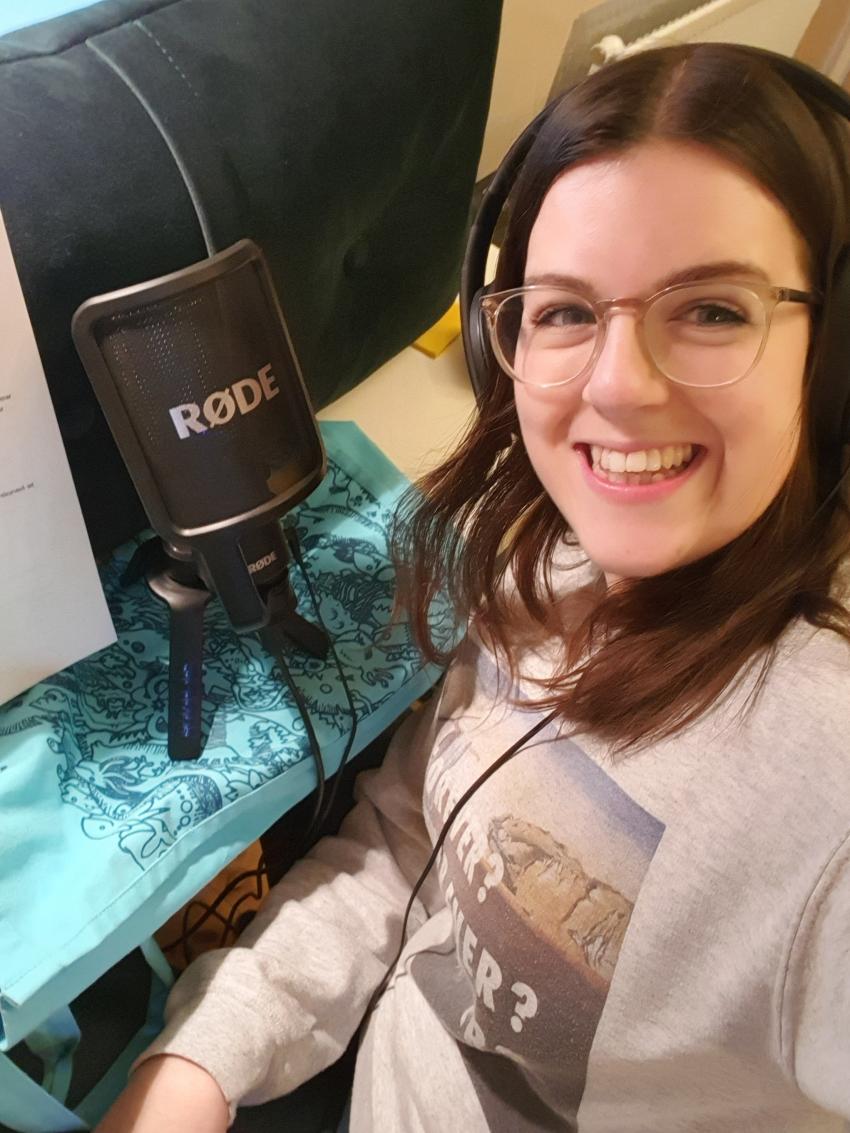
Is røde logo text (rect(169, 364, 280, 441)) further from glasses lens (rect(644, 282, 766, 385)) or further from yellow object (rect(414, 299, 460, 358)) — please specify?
yellow object (rect(414, 299, 460, 358))

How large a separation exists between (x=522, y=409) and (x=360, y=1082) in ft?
1.93

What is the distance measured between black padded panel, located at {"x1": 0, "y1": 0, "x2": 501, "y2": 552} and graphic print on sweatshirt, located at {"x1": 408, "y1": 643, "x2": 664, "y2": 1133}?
13.9 inches

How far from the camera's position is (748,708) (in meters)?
0.54

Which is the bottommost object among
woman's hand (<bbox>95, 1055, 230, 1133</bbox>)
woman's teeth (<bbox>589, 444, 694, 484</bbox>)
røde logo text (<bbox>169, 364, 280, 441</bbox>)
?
woman's hand (<bbox>95, 1055, 230, 1133</bbox>)

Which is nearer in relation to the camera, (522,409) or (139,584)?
(522,409)

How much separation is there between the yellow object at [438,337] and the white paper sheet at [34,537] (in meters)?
0.54

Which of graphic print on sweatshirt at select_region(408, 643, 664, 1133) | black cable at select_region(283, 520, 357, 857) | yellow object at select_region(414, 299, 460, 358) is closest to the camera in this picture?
graphic print on sweatshirt at select_region(408, 643, 664, 1133)

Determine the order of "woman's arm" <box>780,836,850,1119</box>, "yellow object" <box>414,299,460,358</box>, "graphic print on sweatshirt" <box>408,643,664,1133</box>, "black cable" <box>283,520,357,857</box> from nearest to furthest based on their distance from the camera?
"woman's arm" <box>780,836,850,1119</box> → "graphic print on sweatshirt" <box>408,643,664,1133</box> → "black cable" <box>283,520,357,857</box> → "yellow object" <box>414,299,460,358</box>

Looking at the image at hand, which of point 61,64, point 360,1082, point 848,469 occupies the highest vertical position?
point 61,64

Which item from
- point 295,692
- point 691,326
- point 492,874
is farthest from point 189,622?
point 691,326

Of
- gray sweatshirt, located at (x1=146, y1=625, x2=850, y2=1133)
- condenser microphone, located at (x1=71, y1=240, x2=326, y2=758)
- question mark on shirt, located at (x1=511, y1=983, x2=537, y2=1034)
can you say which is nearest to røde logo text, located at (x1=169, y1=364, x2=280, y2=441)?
condenser microphone, located at (x1=71, y1=240, x2=326, y2=758)

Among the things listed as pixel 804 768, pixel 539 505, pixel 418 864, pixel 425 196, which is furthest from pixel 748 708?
pixel 425 196

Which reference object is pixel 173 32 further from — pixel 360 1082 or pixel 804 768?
pixel 360 1082

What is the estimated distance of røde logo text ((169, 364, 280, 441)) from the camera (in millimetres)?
510
